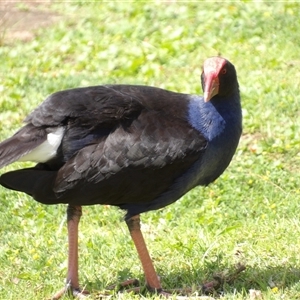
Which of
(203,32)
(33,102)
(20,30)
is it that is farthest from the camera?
(20,30)

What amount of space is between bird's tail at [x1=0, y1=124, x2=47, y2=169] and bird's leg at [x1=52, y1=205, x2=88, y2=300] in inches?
20.4

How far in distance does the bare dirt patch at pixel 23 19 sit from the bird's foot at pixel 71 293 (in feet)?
17.1

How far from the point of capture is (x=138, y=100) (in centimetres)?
438

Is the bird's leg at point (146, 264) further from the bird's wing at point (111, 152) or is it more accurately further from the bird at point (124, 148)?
the bird's wing at point (111, 152)

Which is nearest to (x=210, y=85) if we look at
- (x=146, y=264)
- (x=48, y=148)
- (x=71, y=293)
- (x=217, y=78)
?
(x=217, y=78)

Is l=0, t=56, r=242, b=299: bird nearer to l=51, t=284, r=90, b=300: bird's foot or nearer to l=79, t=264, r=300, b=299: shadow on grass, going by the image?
l=51, t=284, r=90, b=300: bird's foot

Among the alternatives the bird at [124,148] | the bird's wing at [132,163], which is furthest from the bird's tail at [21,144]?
the bird's wing at [132,163]

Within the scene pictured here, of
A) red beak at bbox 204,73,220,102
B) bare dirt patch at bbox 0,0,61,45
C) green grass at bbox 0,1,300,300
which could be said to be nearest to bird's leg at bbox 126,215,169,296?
green grass at bbox 0,1,300,300

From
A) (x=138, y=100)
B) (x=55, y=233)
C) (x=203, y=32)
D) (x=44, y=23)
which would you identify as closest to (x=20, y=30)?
(x=44, y=23)

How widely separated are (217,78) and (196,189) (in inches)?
64.4

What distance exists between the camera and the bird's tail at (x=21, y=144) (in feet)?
13.6

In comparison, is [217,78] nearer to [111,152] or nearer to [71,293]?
[111,152]

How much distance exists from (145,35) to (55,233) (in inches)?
159

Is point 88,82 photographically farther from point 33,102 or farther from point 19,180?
point 19,180
